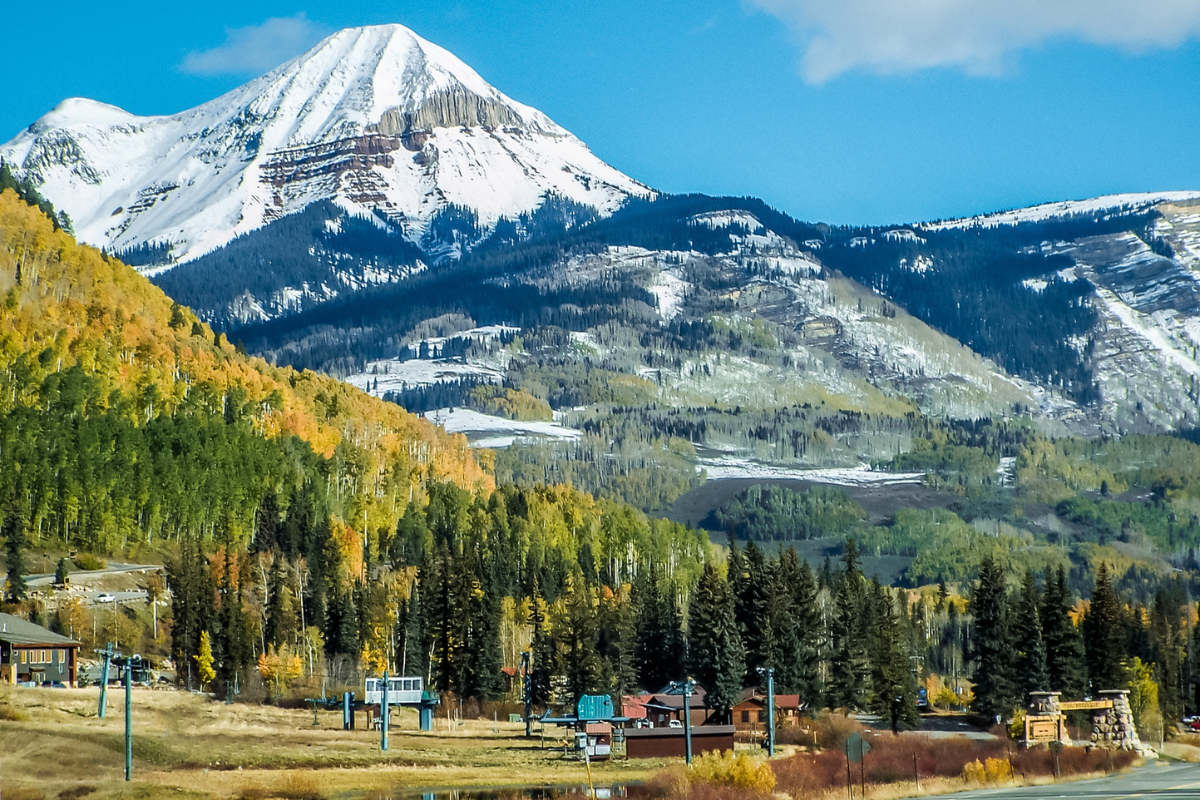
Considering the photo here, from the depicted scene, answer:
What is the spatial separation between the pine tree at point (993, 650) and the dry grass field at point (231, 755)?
39469 millimetres

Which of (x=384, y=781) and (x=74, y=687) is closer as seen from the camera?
(x=384, y=781)

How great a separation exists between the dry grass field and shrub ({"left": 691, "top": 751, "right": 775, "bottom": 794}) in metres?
15.7

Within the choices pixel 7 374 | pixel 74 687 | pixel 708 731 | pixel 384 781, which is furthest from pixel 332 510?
pixel 384 781

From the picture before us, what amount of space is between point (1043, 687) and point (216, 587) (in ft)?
243

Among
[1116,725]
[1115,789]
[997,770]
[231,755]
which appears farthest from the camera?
[1116,725]

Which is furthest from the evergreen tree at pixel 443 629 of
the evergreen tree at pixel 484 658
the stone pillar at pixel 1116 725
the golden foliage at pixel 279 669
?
the stone pillar at pixel 1116 725

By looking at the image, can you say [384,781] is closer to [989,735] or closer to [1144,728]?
[989,735]

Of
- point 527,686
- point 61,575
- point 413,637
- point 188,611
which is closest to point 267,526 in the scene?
point 61,575

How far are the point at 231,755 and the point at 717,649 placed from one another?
4729 centimetres

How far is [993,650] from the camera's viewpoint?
131750 mm

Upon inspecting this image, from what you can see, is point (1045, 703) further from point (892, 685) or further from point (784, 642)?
point (784, 642)

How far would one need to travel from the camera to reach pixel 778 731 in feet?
388

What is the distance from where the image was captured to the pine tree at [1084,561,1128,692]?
13138 cm

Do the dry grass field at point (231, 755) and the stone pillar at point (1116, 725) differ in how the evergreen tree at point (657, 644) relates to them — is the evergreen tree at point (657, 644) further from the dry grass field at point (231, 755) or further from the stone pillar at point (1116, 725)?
the stone pillar at point (1116, 725)
